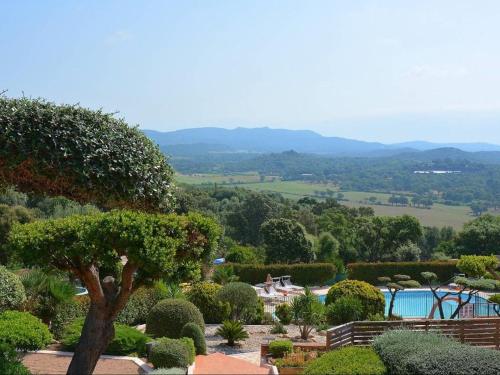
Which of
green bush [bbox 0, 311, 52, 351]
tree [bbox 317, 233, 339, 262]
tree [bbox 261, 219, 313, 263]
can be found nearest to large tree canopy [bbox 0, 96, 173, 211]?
green bush [bbox 0, 311, 52, 351]

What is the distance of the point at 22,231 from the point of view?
962 cm

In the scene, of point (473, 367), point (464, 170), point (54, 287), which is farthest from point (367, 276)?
point (464, 170)

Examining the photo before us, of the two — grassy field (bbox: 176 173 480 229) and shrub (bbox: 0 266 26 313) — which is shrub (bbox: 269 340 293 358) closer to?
shrub (bbox: 0 266 26 313)

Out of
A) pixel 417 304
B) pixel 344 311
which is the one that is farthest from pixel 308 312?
pixel 417 304

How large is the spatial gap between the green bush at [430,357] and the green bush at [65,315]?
8.15m

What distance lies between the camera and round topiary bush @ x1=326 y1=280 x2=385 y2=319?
1936 cm

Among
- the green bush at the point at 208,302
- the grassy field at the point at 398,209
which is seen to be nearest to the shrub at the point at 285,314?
the green bush at the point at 208,302

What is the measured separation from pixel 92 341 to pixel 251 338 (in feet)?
26.2

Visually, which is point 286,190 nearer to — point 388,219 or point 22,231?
point 388,219

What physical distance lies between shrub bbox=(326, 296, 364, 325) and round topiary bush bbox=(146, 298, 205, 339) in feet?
16.2

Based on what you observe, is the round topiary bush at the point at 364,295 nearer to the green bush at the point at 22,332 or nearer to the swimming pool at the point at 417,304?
the swimming pool at the point at 417,304

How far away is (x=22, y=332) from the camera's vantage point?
13.0 m

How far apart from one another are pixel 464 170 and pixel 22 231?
203 meters

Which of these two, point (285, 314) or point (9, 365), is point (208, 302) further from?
point (9, 365)
